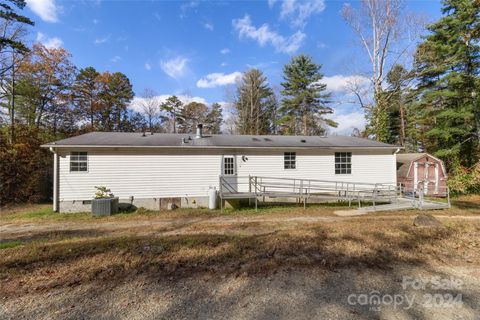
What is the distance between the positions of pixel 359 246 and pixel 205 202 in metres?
7.79

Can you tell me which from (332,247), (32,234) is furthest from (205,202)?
(332,247)

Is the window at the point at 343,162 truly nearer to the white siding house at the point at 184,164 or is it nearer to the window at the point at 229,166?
the white siding house at the point at 184,164

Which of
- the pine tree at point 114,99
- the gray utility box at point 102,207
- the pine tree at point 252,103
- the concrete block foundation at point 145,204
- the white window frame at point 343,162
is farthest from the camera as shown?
the pine tree at point 252,103

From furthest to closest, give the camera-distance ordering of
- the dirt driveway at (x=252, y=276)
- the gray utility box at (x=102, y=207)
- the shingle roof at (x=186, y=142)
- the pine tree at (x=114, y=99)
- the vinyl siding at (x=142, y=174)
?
the pine tree at (x=114, y=99), the shingle roof at (x=186, y=142), the vinyl siding at (x=142, y=174), the gray utility box at (x=102, y=207), the dirt driveway at (x=252, y=276)

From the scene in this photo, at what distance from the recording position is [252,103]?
2766 cm

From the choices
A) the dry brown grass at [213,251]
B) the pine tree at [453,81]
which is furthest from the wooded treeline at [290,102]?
the dry brown grass at [213,251]

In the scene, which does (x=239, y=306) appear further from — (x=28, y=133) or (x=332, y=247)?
(x=28, y=133)

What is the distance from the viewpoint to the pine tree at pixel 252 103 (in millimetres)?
27625

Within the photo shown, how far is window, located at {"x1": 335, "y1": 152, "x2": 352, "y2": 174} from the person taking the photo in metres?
13.1

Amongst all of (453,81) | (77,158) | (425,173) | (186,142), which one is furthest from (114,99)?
(453,81)

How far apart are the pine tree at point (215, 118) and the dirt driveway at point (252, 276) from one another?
27025 mm

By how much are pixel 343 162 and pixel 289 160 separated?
325 cm

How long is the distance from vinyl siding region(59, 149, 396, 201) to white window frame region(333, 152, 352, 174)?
0.21 m

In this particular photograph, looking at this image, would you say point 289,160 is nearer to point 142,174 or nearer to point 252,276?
point 142,174
